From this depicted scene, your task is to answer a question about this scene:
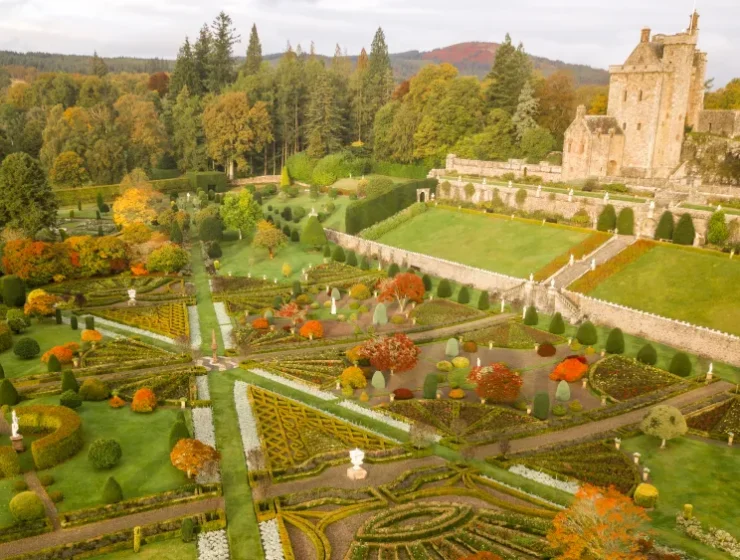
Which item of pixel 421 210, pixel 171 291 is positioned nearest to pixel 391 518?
pixel 171 291

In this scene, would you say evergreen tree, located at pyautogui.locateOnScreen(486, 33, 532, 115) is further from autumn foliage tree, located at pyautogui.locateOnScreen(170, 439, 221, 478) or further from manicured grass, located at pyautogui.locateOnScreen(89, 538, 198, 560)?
manicured grass, located at pyautogui.locateOnScreen(89, 538, 198, 560)

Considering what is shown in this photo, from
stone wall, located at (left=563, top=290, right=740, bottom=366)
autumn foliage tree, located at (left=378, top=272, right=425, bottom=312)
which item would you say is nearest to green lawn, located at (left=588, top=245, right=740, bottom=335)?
stone wall, located at (left=563, top=290, right=740, bottom=366)

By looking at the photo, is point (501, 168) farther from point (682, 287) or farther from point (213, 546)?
point (213, 546)

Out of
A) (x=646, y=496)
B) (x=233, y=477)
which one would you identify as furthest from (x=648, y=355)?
(x=233, y=477)

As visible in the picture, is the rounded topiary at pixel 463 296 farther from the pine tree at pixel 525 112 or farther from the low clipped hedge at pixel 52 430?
the pine tree at pixel 525 112

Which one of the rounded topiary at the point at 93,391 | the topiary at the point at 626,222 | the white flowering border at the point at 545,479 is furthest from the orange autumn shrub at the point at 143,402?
the topiary at the point at 626,222

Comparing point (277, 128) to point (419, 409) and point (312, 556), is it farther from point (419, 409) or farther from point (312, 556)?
point (312, 556)
